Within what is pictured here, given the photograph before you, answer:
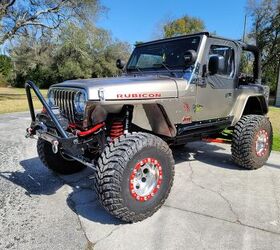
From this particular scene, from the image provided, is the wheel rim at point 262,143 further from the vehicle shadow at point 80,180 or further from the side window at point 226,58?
the side window at point 226,58

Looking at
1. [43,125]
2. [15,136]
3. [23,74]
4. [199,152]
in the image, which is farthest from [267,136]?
[23,74]

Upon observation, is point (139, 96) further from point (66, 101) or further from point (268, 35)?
point (268, 35)

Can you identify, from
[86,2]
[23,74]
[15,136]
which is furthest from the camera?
[23,74]

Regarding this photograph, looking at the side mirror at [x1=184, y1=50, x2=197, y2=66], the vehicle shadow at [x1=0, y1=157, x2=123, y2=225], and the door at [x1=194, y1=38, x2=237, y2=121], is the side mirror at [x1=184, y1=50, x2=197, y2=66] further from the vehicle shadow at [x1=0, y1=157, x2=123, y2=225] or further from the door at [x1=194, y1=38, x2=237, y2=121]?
the vehicle shadow at [x1=0, y1=157, x2=123, y2=225]

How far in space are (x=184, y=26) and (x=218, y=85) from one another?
41813 millimetres

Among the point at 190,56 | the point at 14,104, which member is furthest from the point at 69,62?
the point at 190,56

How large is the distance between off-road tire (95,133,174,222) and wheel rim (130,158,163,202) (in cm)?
5

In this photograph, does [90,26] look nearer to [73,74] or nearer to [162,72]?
[73,74]

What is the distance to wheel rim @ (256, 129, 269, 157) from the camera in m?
5.46

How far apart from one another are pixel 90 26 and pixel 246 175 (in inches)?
761

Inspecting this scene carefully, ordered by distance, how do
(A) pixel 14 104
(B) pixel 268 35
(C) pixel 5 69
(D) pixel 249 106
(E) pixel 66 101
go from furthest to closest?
(C) pixel 5 69 → (B) pixel 268 35 → (A) pixel 14 104 → (D) pixel 249 106 → (E) pixel 66 101

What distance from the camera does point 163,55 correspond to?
197 inches

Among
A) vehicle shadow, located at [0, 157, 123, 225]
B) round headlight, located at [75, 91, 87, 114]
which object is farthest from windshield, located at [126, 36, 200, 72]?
vehicle shadow, located at [0, 157, 123, 225]

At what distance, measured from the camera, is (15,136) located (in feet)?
27.1
